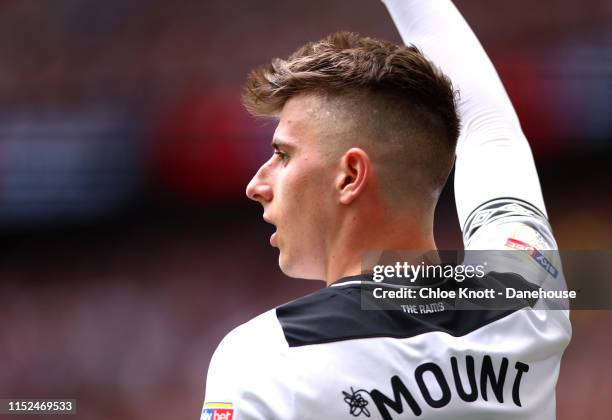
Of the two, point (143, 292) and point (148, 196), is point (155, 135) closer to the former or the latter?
point (148, 196)

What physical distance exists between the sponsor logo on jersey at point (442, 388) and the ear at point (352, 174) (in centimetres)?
21

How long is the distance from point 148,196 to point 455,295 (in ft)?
11.8

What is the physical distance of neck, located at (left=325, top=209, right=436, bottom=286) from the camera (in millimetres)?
958

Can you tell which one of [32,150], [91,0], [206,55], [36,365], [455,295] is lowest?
[455,295]

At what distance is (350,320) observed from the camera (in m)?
0.88

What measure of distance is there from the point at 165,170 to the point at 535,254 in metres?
3.42

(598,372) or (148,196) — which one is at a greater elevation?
(148,196)

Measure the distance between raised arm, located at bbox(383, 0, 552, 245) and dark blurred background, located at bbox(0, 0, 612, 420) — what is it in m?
3.01

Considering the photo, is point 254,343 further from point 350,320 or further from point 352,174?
point 352,174

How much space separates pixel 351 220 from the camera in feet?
3.14

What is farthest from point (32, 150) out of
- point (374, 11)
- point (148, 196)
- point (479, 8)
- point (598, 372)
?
point (598, 372)

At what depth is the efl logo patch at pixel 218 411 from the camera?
2.65 ft

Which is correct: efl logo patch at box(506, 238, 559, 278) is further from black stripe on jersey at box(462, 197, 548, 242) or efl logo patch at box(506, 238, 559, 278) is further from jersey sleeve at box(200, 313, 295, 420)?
jersey sleeve at box(200, 313, 295, 420)
